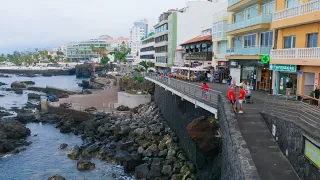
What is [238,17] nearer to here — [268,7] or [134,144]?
[268,7]

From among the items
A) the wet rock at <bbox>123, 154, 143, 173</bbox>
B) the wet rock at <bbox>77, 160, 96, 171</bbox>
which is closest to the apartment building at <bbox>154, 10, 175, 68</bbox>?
the wet rock at <bbox>123, 154, 143, 173</bbox>

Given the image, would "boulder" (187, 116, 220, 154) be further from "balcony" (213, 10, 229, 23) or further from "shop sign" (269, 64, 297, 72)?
"balcony" (213, 10, 229, 23)

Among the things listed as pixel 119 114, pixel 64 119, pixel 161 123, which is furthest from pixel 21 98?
pixel 161 123

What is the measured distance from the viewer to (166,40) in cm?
7031

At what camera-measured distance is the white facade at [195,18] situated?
64.0m

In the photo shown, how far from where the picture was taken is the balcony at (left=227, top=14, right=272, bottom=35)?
2762cm

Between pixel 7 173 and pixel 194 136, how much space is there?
19204 mm

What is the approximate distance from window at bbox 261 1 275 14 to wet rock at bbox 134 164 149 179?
722 inches

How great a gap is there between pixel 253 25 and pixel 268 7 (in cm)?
212

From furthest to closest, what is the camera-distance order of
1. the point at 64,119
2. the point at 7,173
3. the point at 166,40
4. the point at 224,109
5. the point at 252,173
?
the point at 166,40
the point at 64,119
the point at 7,173
the point at 224,109
the point at 252,173

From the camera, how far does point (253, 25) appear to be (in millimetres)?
29359

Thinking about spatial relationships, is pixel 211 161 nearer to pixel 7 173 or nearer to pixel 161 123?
pixel 161 123

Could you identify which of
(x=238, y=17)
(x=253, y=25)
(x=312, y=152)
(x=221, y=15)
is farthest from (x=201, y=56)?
(x=312, y=152)

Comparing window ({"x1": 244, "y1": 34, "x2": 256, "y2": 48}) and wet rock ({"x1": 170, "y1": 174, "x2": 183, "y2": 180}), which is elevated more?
window ({"x1": 244, "y1": 34, "x2": 256, "y2": 48})
